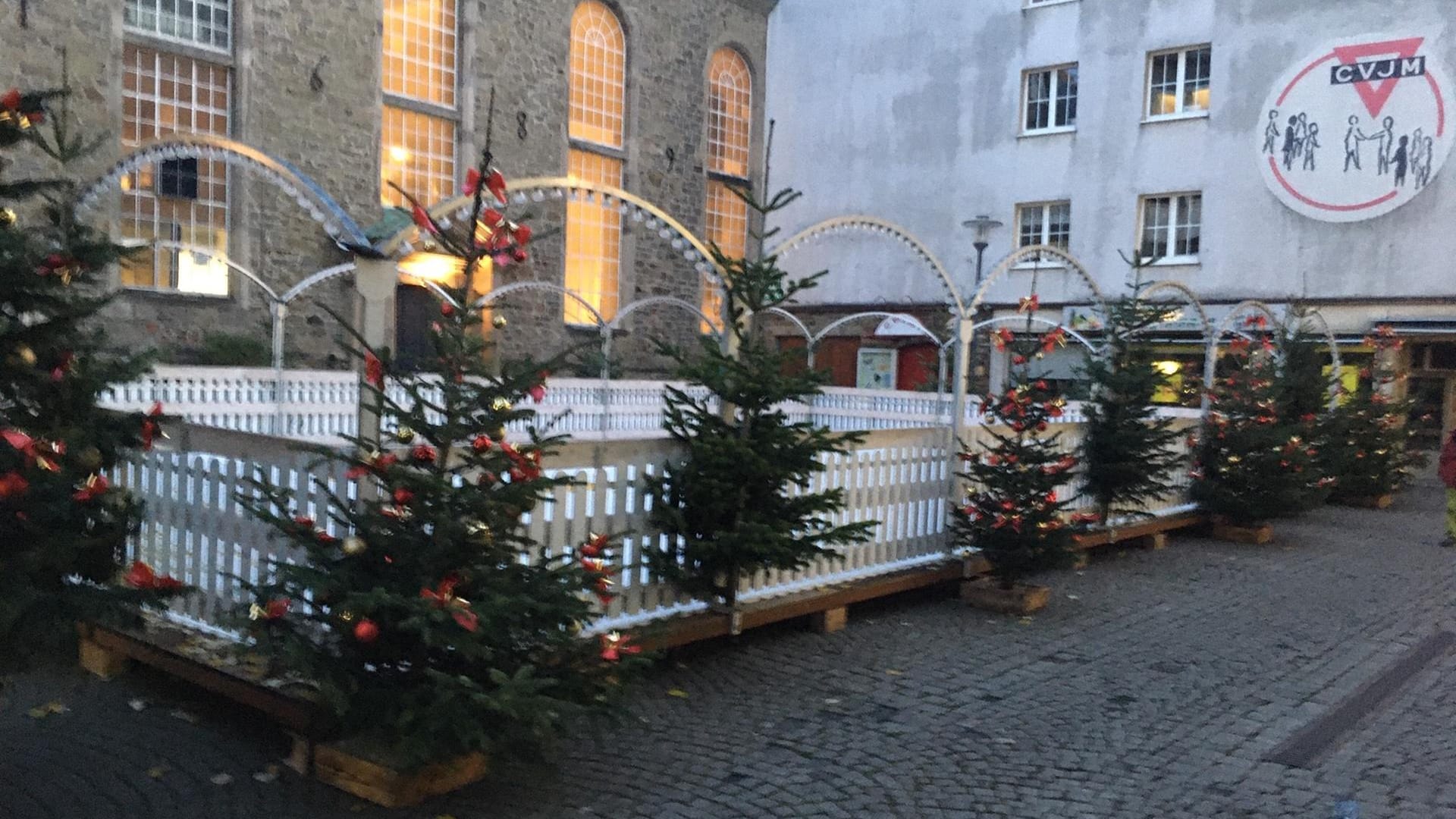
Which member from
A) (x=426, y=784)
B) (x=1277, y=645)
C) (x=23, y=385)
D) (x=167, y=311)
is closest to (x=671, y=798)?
(x=426, y=784)

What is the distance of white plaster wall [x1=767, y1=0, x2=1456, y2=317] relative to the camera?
831 inches

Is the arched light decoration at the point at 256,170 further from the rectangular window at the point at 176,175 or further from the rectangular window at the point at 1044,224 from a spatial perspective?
the rectangular window at the point at 1044,224

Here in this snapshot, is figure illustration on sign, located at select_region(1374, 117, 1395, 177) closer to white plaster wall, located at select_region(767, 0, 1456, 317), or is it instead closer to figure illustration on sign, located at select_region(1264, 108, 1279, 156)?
white plaster wall, located at select_region(767, 0, 1456, 317)

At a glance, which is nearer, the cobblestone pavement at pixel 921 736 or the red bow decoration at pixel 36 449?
the red bow decoration at pixel 36 449

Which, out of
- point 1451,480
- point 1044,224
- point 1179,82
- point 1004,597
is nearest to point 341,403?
point 1004,597

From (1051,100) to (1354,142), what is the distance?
611 centimetres

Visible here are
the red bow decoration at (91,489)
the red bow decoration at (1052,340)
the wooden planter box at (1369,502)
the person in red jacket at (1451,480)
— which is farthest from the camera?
the wooden planter box at (1369,502)

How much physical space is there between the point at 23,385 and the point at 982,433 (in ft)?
22.9

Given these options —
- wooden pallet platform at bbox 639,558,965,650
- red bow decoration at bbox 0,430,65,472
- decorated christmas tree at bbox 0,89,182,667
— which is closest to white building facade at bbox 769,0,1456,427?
wooden pallet platform at bbox 639,558,965,650

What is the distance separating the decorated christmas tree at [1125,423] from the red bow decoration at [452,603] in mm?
7563

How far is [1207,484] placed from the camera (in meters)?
12.6

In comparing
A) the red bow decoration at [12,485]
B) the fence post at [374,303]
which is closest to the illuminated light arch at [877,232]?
the fence post at [374,303]

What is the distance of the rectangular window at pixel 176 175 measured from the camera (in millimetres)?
17969

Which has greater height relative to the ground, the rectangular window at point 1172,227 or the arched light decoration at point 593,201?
the rectangular window at point 1172,227
